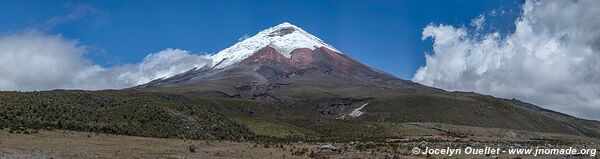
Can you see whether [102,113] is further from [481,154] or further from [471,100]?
[471,100]

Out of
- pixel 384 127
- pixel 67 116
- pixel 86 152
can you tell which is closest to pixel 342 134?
pixel 384 127

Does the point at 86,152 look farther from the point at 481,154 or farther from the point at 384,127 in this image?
the point at 384,127

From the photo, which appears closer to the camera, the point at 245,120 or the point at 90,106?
the point at 90,106

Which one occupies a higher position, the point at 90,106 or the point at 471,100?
the point at 471,100

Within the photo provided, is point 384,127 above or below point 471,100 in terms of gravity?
below

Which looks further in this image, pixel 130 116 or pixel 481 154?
pixel 130 116

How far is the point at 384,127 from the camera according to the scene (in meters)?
104

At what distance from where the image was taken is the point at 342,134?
10100 centimetres

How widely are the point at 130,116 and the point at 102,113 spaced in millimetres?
3227

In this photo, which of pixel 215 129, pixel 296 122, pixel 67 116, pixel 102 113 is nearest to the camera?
pixel 67 116

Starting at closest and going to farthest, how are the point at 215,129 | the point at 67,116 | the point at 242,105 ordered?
the point at 67,116
the point at 215,129
the point at 242,105

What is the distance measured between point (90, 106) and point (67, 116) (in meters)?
8.99

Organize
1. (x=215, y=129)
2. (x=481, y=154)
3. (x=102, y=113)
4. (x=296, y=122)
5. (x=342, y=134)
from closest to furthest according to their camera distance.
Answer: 1. (x=481, y=154)
2. (x=102, y=113)
3. (x=215, y=129)
4. (x=342, y=134)
5. (x=296, y=122)

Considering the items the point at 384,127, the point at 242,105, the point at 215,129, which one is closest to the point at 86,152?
the point at 215,129
